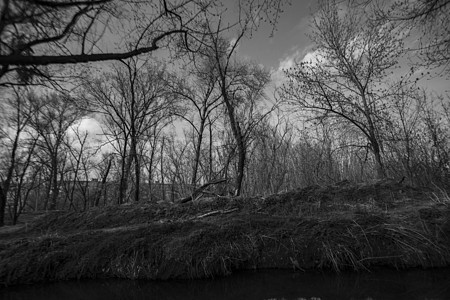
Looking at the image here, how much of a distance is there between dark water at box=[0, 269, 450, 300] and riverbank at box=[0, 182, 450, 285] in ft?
0.79

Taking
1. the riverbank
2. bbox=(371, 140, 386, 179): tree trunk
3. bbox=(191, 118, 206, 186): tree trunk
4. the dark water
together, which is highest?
bbox=(191, 118, 206, 186): tree trunk

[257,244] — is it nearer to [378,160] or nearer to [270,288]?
[270,288]

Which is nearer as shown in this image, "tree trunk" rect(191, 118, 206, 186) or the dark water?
the dark water

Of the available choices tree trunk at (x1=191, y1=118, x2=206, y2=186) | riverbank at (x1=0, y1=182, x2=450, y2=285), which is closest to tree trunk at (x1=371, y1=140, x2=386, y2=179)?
riverbank at (x1=0, y1=182, x2=450, y2=285)

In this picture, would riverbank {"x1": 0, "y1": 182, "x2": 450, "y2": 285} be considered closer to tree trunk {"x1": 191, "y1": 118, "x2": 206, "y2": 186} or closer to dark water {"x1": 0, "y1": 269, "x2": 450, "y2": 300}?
dark water {"x1": 0, "y1": 269, "x2": 450, "y2": 300}

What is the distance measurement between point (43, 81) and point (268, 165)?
12.2 metres

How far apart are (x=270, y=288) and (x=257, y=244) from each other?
117cm

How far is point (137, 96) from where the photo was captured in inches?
797

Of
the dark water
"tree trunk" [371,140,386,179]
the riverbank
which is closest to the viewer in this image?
the dark water

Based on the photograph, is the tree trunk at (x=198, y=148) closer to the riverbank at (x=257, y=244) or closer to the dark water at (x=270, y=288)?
the riverbank at (x=257, y=244)

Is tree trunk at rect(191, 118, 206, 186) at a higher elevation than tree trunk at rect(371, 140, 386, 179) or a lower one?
higher

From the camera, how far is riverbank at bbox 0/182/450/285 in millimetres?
5246

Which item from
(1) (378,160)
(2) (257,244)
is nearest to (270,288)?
(2) (257,244)

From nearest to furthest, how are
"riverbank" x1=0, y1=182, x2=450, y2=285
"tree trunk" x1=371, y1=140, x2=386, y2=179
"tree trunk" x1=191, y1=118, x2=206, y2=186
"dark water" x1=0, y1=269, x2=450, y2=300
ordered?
"dark water" x1=0, y1=269, x2=450, y2=300 → "riverbank" x1=0, y1=182, x2=450, y2=285 → "tree trunk" x1=371, y1=140, x2=386, y2=179 → "tree trunk" x1=191, y1=118, x2=206, y2=186
